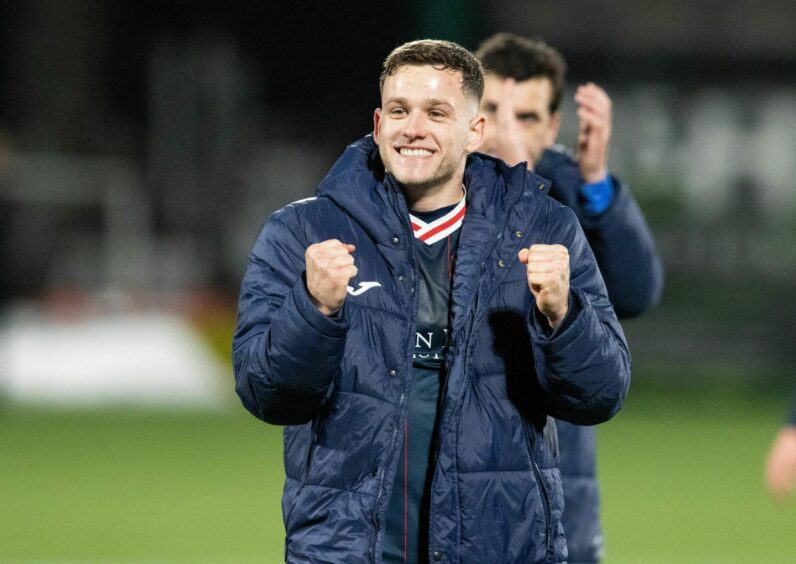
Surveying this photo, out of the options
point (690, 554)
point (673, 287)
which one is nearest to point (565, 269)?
point (690, 554)

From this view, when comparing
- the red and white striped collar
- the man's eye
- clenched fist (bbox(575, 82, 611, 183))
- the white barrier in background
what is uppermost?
the white barrier in background

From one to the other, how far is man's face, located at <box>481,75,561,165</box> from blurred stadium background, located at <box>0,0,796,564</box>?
11.1 ft

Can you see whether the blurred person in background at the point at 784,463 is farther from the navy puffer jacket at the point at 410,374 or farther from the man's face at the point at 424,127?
the man's face at the point at 424,127

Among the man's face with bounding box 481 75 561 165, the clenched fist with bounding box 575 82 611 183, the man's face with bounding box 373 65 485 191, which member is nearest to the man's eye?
the man's face with bounding box 481 75 561 165

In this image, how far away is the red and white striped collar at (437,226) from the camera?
11.9ft

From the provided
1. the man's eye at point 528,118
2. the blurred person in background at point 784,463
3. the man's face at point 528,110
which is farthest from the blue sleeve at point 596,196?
the blurred person in background at point 784,463

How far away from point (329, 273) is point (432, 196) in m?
0.50

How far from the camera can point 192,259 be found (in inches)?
627

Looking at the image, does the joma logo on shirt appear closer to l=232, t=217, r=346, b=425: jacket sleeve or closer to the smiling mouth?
l=232, t=217, r=346, b=425: jacket sleeve

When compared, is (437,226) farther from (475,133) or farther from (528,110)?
(528,110)

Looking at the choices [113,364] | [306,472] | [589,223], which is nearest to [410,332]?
[306,472]

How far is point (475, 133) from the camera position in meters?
3.79

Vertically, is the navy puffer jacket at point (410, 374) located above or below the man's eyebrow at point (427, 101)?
below

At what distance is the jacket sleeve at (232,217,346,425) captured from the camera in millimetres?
3264
